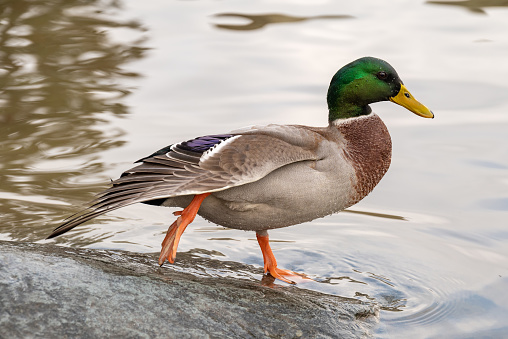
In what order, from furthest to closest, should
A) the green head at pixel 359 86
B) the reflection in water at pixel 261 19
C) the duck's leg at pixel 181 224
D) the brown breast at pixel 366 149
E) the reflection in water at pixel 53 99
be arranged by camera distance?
1. the reflection in water at pixel 261 19
2. the reflection in water at pixel 53 99
3. the green head at pixel 359 86
4. the brown breast at pixel 366 149
5. the duck's leg at pixel 181 224

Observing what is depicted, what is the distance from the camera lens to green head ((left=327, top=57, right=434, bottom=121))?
17.7ft

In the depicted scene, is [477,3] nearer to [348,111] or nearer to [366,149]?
[348,111]

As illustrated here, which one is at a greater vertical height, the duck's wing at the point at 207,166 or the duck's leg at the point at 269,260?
the duck's wing at the point at 207,166

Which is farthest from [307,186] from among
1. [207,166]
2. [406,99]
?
[406,99]

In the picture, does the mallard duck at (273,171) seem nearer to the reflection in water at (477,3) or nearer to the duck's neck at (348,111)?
the duck's neck at (348,111)

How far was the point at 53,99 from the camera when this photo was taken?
8.88m

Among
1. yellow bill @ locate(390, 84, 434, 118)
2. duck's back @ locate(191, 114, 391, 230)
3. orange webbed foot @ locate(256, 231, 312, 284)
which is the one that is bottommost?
orange webbed foot @ locate(256, 231, 312, 284)

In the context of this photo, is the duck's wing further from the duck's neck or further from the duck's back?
the duck's neck

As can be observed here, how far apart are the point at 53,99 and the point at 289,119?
2467 millimetres

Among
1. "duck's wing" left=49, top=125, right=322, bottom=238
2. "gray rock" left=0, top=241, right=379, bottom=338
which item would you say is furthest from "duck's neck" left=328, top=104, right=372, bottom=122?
"gray rock" left=0, top=241, right=379, bottom=338

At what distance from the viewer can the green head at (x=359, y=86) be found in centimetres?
539

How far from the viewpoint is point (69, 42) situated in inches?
409

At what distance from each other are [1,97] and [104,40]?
1.95 m

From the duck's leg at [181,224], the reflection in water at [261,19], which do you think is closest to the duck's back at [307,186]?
the duck's leg at [181,224]
